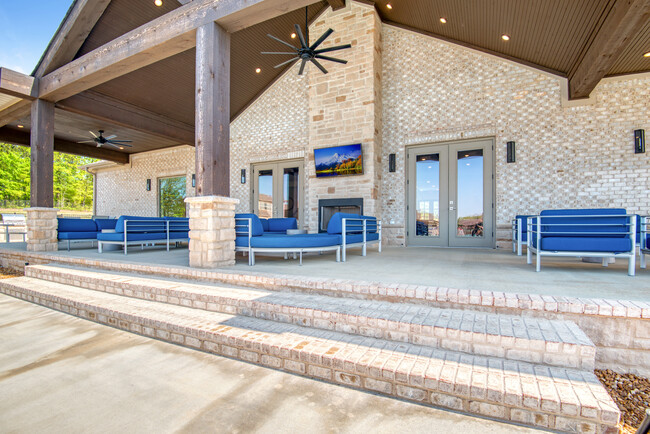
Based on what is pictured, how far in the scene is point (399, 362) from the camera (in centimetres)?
180

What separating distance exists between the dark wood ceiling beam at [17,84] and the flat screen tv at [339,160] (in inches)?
231

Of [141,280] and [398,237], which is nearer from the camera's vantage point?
[141,280]

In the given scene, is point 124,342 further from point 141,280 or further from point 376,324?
point 376,324

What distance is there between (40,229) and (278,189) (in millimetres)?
5282

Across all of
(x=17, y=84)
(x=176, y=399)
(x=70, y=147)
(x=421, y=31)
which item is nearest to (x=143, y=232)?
(x=17, y=84)

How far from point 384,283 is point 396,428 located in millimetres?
1459

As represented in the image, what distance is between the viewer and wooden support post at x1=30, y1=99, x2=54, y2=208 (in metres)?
6.14

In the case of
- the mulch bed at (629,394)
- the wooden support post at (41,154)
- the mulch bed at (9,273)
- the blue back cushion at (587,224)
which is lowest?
the mulch bed at (9,273)

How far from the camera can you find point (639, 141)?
5.45 meters

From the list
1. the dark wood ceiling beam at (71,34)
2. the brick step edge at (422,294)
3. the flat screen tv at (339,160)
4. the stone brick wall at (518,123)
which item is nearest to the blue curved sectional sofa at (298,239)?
the brick step edge at (422,294)

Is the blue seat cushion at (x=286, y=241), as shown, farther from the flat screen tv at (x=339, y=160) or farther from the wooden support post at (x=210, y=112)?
the flat screen tv at (x=339, y=160)

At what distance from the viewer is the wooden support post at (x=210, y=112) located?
155 inches

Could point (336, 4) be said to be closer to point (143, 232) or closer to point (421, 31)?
point (421, 31)

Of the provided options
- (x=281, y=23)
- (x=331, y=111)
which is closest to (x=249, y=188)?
(x=331, y=111)
